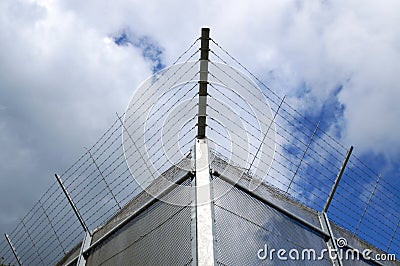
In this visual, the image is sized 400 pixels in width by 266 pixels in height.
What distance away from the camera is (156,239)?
3.59m

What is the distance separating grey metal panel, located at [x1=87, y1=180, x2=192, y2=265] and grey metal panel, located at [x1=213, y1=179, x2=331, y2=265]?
10.6 inches

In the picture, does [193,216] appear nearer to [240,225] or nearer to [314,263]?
[240,225]

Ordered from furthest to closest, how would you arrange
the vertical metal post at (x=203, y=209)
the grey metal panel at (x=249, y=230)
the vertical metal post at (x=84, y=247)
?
the vertical metal post at (x=84, y=247)
the grey metal panel at (x=249, y=230)
the vertical metal post at (x=203, y=209)

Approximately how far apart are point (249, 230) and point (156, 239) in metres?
0.82

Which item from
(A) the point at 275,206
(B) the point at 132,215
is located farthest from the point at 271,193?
(B) the point at 132,215

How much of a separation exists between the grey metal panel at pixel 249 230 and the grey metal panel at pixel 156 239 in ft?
0.88

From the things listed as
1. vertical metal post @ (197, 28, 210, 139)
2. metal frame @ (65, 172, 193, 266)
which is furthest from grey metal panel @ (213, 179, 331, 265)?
vertical metal post @ (197, 28, 210, 139)

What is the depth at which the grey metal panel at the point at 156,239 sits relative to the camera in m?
3.21

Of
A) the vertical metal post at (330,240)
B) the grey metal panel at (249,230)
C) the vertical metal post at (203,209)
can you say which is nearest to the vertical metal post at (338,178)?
the vertical metal post at (330,240)

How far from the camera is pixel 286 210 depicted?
4.17 m

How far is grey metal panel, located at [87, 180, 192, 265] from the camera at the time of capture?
3.21m

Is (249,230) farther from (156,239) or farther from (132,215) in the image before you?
(132,215)

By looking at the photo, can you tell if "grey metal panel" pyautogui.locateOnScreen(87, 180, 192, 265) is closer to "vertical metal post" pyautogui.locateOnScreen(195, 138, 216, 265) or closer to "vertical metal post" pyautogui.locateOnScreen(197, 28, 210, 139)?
"vertical metal post" pyautogui.locateOnScreen(195, 138, 216, 265)

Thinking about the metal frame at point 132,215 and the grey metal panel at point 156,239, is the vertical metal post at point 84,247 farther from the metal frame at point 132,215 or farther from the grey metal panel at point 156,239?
the grey metal panel at point 156,239
